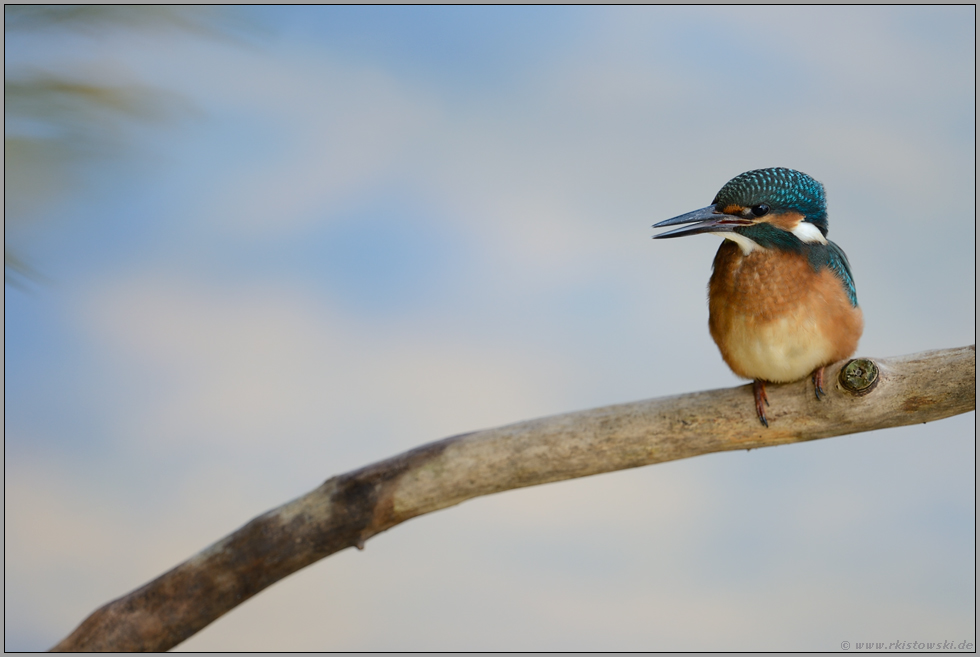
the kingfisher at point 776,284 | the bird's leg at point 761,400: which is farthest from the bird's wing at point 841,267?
the bird's leg at point 761,400

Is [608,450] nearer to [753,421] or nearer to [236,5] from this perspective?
[753,421]

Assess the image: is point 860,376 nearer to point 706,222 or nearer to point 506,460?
point 706,222

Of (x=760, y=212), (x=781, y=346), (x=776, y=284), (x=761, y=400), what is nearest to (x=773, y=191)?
(x=760, y=212)

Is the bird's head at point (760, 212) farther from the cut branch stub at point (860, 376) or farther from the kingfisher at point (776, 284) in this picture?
the cut branch stub at point (860, 376)

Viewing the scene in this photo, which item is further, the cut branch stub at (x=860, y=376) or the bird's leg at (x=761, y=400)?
the bird's leg at (x=761, y=400)

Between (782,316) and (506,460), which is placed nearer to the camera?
(782,316)

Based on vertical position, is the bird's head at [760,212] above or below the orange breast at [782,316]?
above
